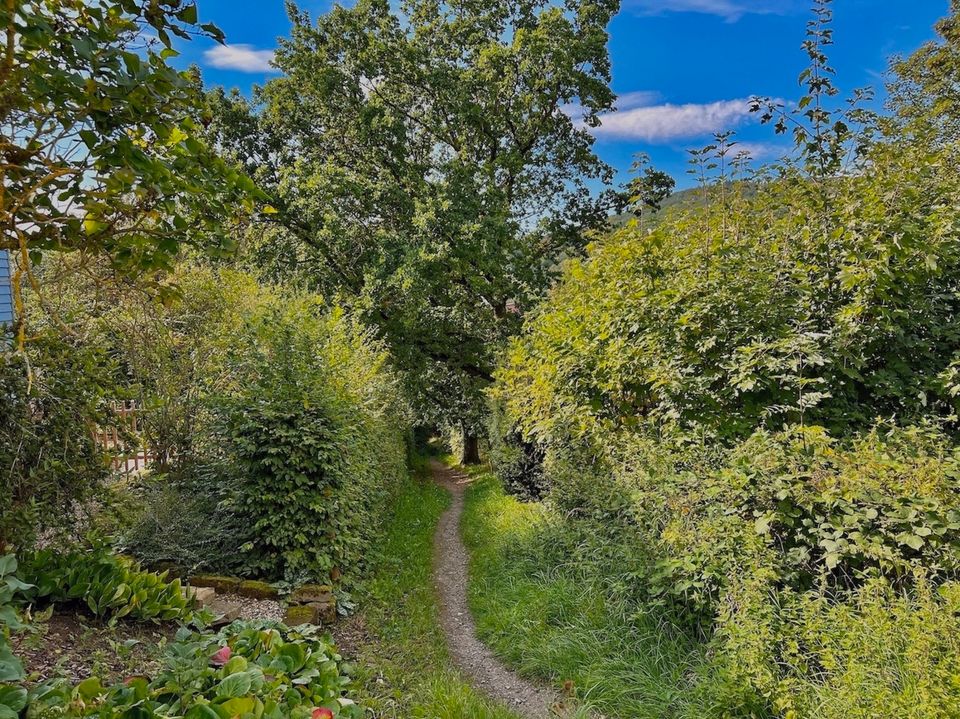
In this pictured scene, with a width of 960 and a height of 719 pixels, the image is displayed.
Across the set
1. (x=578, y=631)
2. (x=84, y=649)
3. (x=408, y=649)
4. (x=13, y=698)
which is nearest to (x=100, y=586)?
(x=84, y=649)

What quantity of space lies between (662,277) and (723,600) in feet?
11.4

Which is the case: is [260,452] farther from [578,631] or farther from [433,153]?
[433,153]

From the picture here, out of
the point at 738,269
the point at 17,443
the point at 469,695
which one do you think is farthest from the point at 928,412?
the point at 17,443

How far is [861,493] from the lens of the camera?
351cm

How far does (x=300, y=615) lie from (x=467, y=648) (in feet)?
5.83

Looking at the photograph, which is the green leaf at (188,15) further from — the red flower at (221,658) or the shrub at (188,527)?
the shrub at (188,527)

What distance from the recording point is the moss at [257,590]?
5316 mm

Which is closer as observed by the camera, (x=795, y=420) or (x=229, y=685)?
(x=229, y=685)

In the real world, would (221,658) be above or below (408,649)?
above

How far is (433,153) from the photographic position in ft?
49.4

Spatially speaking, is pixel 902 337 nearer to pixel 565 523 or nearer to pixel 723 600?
pixel 723 600

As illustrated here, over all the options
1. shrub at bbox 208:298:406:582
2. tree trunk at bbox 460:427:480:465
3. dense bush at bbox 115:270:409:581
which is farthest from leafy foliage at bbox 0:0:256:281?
tree trunk at bbox 460:427:480:465

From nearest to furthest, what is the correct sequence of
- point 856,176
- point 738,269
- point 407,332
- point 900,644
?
point 900,644 → point 856,176 → point 738,269 → point 407,332

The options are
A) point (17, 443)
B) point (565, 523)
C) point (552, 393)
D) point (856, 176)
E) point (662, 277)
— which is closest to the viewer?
point (17, 443)
